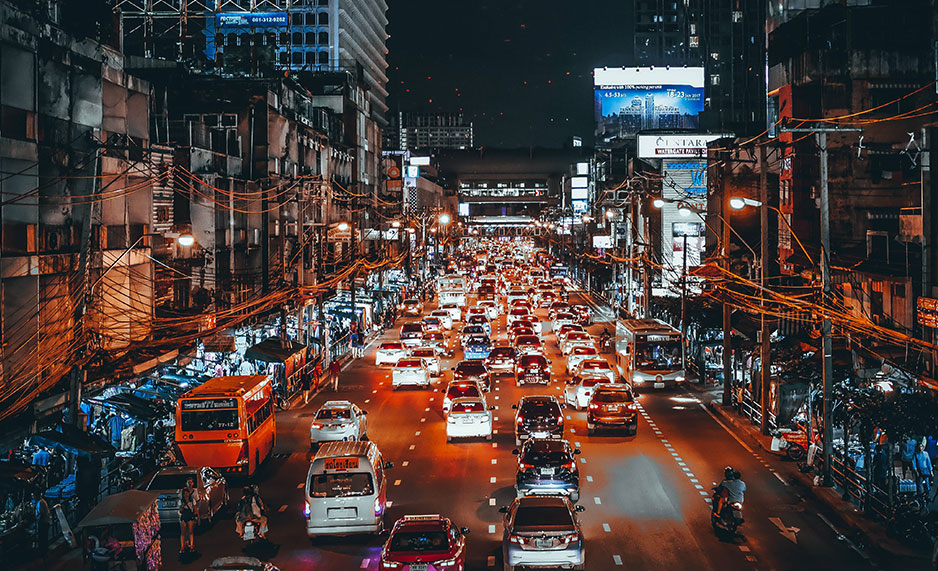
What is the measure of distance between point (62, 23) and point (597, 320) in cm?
5374

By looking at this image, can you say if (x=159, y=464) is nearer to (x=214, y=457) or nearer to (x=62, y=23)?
(x=214, y=457)

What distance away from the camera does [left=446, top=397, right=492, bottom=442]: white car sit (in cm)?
3042

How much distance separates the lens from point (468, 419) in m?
30.5

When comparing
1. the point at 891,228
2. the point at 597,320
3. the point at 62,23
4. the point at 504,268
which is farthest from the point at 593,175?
the point at 62,23

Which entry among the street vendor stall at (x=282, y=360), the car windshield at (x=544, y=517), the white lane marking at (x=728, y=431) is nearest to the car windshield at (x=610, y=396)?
the white lane marking at (x=728, y=431)

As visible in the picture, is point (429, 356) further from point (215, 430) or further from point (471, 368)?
point (215, 430)

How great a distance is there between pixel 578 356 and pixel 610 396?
15423 millimetres

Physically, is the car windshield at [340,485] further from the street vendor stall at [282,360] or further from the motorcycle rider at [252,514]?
the street vendor stall at [282,360]

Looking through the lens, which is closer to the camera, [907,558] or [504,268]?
[907,558]

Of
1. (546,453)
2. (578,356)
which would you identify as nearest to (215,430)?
(546,453)

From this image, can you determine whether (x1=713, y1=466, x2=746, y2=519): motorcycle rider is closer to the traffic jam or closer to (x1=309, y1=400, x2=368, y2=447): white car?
the traffic jam

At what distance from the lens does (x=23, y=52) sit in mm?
24250

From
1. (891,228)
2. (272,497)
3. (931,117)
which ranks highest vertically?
(931,117)

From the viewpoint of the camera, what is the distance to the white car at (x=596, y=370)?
38656mm
